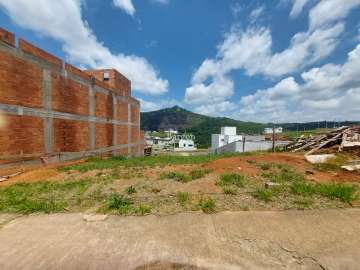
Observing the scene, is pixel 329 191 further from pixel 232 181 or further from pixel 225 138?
pixel 225 138

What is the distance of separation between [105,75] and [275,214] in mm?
22186

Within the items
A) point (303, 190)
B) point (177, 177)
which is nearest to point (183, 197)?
point (177, 177)

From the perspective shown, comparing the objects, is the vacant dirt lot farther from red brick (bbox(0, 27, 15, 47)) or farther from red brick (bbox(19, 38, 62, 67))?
red brick (bbox(19, 38, 62, 67))

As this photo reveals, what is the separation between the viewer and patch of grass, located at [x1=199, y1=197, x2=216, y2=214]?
4042mm

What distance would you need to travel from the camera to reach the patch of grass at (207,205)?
404 centimetres

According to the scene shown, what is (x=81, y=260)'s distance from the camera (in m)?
2.59

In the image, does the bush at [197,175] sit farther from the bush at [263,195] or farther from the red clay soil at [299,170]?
the bush at [263,195]

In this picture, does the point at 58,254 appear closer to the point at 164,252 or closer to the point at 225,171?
the point at 164,252

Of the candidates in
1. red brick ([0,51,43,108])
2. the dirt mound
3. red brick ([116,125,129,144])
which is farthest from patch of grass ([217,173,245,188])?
red brick ([116,125,129,144])

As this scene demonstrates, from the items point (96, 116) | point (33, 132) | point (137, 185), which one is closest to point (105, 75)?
point (96, 116)

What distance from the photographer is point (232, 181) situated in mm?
6277

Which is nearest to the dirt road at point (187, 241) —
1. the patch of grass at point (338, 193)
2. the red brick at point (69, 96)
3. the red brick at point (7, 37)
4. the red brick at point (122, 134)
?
the patch of grass at point (338, 193)

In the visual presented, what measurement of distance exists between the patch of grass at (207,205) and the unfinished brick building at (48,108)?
33.4ft

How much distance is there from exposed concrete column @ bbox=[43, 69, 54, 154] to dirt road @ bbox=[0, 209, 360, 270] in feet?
28.5
